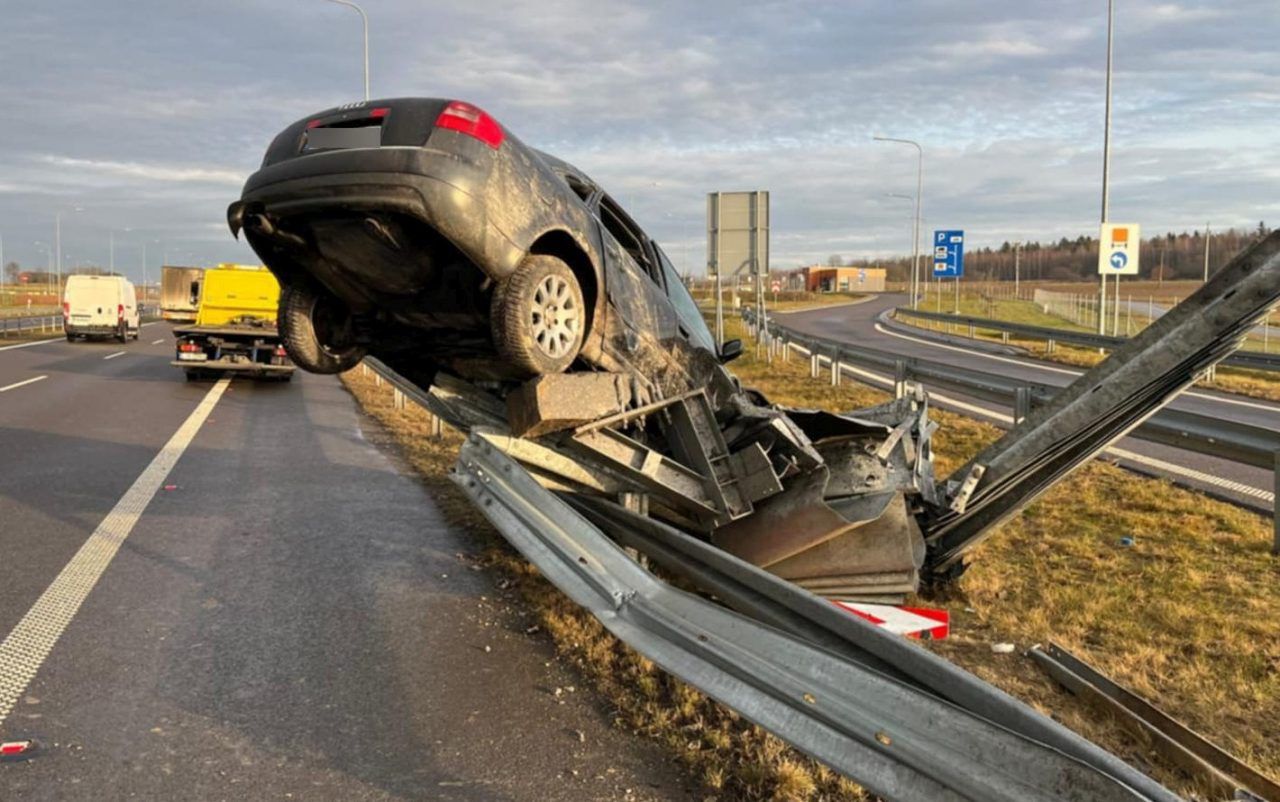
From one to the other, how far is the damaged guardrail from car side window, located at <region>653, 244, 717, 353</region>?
2.15 metres

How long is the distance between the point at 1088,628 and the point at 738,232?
43.7ft

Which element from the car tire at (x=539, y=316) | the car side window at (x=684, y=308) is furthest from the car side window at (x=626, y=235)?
the car tire at (x=539, y=316)

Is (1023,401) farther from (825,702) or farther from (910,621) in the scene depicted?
(825,702)

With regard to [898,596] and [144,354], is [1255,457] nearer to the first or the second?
[898,596]

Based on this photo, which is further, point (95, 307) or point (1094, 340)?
point (95, 307)

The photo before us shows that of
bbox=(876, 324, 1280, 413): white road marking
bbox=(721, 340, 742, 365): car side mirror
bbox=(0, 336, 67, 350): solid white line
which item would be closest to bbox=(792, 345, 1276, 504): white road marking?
bbox=(876, 324, 1280, 413): white road marking

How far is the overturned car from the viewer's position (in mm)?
4004

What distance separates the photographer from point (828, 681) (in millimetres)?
2500

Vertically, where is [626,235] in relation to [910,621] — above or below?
above

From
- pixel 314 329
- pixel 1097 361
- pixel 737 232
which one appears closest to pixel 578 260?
pixel 314 329

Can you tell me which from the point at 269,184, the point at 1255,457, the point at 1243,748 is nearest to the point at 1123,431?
the point at 1243,748

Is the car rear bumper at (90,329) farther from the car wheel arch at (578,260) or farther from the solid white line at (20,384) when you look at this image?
the car wheel arch at (578,260)

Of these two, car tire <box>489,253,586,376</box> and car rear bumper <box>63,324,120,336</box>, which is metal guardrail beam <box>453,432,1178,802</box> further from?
car rear bumper <box>63,324,120,336</box>

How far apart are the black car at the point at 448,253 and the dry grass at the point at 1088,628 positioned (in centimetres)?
151
